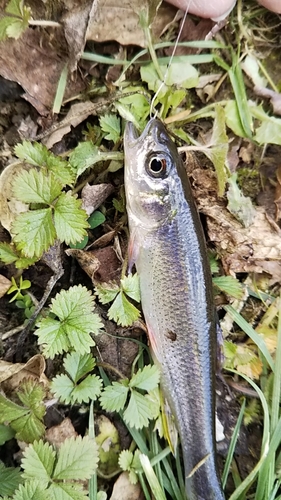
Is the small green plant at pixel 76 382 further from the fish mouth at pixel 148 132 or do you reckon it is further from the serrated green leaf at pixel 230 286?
the fish mouth at pixel 148 132

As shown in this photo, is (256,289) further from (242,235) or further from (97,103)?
(97,103)

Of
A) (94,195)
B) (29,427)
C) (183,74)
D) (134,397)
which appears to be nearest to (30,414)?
(29,427)

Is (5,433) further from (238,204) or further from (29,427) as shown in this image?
(238,204)

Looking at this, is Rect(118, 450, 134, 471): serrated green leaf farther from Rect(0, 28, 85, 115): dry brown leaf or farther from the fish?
Rect(0, 28, 85, 115): dry brown leaf

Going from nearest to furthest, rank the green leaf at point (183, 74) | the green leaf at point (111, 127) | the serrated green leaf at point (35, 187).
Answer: the serrated green leaf at point (35, 187), the green leaf at point (111, 127), the green leaf at point (183, 74)

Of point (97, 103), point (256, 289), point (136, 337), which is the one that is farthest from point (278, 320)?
point (97, 103)

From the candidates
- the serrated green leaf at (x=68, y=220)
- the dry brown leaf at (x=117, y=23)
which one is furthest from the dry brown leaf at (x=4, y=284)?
the dry brown leaf at (x=117, y=23)
